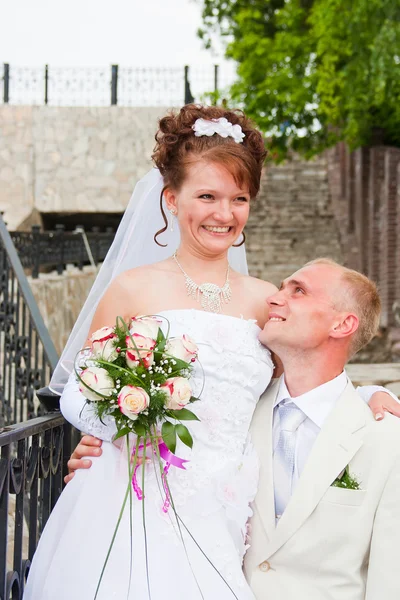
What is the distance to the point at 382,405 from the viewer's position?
10.5 ft

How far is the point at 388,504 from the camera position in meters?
→ 2.91

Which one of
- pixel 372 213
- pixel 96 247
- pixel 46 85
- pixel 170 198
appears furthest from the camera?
pixel 46 85

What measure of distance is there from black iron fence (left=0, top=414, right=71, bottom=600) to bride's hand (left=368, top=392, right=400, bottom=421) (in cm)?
127

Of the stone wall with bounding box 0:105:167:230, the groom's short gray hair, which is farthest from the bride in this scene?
the stone wall with bounding box 0:105:167:230

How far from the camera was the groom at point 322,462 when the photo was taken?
2926mm

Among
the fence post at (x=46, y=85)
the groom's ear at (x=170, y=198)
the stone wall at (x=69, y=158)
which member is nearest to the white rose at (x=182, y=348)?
the groom's ear at (x=170, y=198)

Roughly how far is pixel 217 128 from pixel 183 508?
147 centimetres

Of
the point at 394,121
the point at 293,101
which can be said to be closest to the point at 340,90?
the point at 293,101

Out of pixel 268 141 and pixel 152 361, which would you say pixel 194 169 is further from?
pixel 268 141

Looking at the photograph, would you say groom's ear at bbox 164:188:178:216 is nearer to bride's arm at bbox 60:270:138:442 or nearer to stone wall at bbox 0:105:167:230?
bride's arm at bbox 60:270:138:442

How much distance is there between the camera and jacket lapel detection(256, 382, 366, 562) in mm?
2936

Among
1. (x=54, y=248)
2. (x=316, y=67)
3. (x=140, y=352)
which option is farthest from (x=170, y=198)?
(x=316, y=67)

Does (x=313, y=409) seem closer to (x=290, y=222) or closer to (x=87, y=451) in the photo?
(x=87, y=451)

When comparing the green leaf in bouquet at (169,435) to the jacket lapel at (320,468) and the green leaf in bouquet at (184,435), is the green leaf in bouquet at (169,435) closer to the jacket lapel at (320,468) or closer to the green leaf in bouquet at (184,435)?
the green leaf in bouquet at (184,435)
